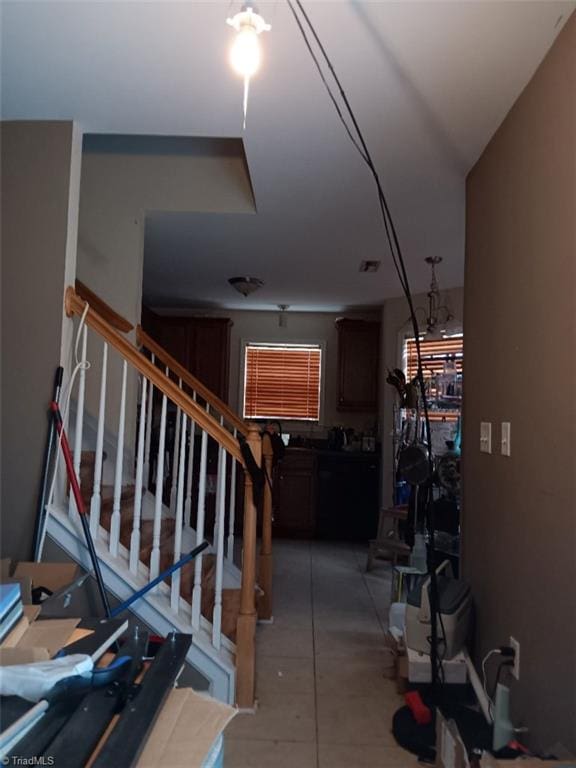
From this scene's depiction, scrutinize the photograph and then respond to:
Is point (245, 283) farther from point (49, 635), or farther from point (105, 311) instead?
point (49, 635)

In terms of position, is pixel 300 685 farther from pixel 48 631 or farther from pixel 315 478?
pixel 315 478

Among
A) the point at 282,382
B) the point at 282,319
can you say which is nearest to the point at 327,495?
the point at 282,382

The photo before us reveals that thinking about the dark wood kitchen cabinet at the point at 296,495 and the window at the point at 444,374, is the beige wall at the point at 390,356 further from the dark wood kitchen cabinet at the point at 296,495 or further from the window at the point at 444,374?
the dark wood kitchen cabinet at the point at 296,495

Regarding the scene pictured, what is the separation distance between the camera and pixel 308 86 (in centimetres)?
196

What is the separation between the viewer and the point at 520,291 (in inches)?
75.1

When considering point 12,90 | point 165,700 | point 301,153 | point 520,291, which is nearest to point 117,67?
point 12,90

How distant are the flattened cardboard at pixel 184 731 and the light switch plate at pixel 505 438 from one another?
1.40 meters

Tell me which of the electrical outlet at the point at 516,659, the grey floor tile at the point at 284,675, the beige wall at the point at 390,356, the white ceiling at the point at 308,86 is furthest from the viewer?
the beige wall at the point at 390,356

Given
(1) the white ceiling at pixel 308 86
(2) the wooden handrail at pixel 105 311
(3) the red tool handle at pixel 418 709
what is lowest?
(3) the red tool handle at pixel 418 709

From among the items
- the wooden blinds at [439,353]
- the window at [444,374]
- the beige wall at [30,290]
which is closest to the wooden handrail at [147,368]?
the beige wall at [30,290]

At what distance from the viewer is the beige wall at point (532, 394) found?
152 centimetres

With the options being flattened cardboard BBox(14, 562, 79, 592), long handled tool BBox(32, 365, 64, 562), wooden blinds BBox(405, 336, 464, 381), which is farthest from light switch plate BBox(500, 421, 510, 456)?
wooden blinds BBox(405, 336, 464, 381)

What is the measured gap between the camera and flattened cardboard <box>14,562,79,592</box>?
1978mm

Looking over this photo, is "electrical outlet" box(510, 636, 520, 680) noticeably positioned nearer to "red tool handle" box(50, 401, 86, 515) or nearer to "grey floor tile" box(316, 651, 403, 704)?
"grey floor tile" box(316, 651, 403, 704)
